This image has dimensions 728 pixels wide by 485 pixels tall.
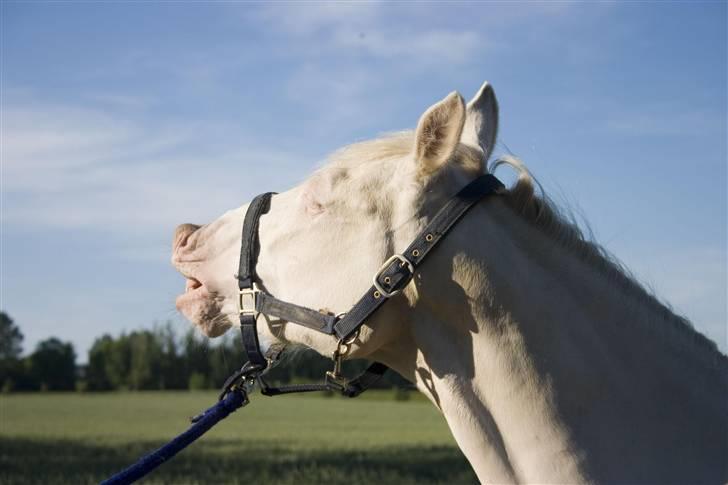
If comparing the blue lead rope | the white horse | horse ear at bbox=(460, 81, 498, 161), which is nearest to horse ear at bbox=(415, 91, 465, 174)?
the white horse

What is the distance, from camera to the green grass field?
17828mm

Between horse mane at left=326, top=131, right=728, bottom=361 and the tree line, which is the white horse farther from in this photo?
the tree line

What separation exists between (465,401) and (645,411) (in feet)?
2.17

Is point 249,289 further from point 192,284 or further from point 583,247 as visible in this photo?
point 583,247

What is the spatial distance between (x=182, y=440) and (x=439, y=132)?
1779mm

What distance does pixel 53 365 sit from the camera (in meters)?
76.7

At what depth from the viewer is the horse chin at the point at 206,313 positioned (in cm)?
358

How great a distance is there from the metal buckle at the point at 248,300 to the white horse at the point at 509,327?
0.08 metres

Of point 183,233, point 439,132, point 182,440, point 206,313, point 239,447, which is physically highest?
point 439,132

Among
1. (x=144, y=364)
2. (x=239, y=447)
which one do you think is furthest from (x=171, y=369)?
(x=239, y=447)

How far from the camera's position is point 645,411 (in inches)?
115

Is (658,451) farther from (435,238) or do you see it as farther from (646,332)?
(435,238)

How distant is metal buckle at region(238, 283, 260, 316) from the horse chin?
171 mm

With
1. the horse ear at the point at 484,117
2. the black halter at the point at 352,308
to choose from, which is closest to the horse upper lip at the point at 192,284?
the black halter at the point at 352,308
